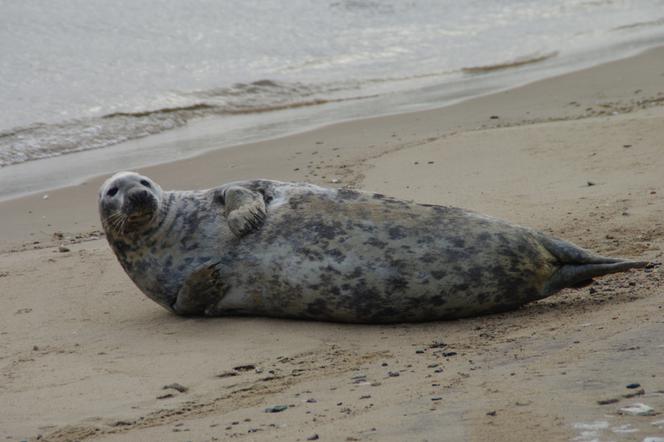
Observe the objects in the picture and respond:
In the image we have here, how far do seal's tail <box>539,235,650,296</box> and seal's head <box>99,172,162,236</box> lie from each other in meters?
1.78

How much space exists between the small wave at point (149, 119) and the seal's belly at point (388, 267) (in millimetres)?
5472

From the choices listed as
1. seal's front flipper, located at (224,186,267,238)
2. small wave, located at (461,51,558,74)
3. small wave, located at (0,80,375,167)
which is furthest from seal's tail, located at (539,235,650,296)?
small wave, located at (461,51,558,74)

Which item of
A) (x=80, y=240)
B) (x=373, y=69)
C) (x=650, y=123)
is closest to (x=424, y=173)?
(x=650, y=123)

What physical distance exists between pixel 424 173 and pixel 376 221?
282cm

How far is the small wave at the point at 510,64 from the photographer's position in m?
13.8

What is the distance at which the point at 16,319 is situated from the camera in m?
5.54

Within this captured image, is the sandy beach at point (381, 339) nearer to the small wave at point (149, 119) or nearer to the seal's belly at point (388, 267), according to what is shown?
the seal's belly at point (388, 267)

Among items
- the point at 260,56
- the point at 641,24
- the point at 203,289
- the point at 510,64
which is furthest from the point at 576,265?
the point at 641,24

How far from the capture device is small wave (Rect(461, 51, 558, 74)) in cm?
1377

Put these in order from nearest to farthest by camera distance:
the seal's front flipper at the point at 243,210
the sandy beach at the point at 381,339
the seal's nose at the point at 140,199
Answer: the sandy beach at the point at 381,339 < the seal's front flipper at the point at 243,210 < the seal's nose at the point at 140,199

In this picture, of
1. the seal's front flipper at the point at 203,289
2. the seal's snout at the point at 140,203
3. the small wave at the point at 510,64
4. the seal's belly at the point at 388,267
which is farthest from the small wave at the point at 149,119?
the seal's belly at the point at 388,267

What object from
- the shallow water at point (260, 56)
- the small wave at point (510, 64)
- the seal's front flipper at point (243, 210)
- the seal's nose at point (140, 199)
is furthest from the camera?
the small wave at point (510, 64)

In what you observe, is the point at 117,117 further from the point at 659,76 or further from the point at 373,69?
the point at 659,76

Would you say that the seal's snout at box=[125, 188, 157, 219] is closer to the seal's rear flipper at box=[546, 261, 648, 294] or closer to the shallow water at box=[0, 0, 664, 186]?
the seal's rear flipper at box=[546, 261, 648, 294]
